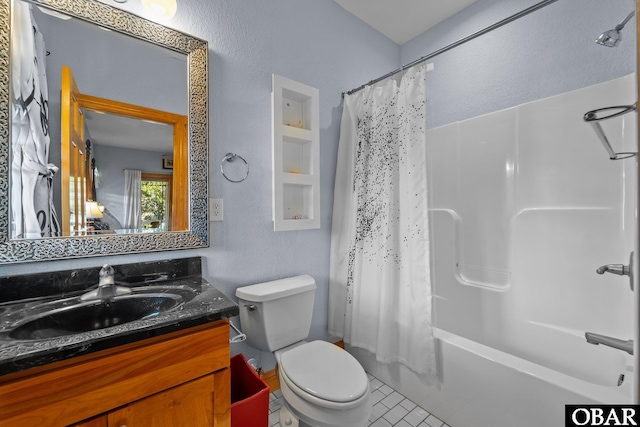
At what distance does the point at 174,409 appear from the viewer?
0.85m

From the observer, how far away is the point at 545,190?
68.6 inches

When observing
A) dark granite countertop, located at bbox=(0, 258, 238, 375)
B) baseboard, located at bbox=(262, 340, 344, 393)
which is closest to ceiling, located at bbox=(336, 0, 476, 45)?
dark granite countertop, located at bbox=(0, 258, 238, 375)

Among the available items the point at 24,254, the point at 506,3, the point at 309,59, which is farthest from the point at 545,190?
the point at 24,254

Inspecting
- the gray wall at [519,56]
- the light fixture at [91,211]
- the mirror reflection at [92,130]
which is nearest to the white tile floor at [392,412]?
the mirror reflection at [92,130]

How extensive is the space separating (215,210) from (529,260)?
196 cm

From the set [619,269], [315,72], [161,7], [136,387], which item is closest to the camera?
[136,387]

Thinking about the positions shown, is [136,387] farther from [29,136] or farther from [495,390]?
[495,390]

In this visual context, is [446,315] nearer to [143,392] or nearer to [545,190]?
[545,190]

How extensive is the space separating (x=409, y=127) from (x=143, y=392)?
1.60 metres

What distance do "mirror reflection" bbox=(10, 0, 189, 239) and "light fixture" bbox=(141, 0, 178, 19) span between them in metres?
0.14

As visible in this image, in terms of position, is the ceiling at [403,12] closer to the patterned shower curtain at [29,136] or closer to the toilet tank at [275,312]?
the patterned shower curtain at [29,136]

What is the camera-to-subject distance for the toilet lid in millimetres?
1137

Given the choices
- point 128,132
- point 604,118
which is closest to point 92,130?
point 128,132

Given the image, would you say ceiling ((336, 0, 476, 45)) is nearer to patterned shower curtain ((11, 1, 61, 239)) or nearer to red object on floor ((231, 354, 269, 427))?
patterned shower curtain ((11, 1, 61, 239))
